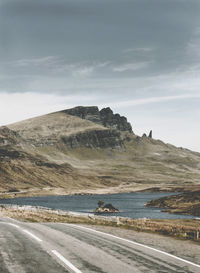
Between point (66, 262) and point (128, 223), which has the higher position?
point (66, 262)

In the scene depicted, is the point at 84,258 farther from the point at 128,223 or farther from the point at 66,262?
the point at 128,223

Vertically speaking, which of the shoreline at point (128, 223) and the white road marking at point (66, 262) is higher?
the white road marking at point (66, 262)

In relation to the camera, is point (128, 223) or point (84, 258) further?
point (128, 223)

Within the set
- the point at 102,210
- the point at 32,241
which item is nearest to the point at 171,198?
the point at 102,210

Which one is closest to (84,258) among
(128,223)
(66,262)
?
(66,262)

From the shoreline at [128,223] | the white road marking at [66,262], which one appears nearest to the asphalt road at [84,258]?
the white road marking at [66,262]

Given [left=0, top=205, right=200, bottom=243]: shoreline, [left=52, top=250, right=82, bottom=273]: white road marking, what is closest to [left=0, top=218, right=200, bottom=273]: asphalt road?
[left=52, top=250, right=82, bottom=273]: white road marking

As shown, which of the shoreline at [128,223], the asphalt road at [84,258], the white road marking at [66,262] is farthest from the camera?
the shoreline at [128,223]

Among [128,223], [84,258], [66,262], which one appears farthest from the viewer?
[128,223]

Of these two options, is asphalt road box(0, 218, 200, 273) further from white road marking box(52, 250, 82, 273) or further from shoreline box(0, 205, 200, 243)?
shoreline box(0, 205, 200, 243)

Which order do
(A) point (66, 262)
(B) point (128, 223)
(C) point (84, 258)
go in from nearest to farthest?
(A) point (66, 262), (C) point (84, 258), (B) point (128, 223)

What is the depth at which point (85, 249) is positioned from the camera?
17078 mm

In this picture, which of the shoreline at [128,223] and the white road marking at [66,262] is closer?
the white road marking at [66,262]

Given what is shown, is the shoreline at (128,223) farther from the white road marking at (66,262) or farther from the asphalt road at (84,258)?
the white road marking at (66,262)
